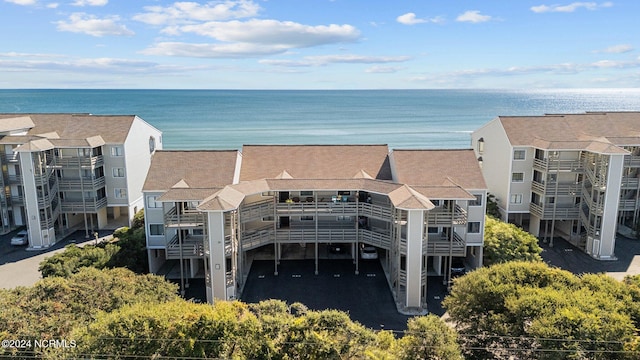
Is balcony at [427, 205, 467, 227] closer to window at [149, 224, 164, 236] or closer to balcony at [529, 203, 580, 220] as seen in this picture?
balcony at [529, 203, 580, 220]

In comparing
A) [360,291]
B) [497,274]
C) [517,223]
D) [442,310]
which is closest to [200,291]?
[360,291]

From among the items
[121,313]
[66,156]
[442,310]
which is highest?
[66,156]

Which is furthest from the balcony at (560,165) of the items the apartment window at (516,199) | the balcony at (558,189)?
the apartment window at (516,199)

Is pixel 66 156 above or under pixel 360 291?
above

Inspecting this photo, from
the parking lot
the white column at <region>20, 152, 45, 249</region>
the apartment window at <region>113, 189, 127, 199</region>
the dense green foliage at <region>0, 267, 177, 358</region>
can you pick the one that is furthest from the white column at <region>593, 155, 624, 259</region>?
the white column at <region>20, 152, 45, 249</region>

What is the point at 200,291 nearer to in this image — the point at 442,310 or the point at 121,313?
the point at 121,313

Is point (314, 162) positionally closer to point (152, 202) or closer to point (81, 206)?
point (152, 202)
